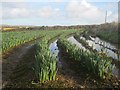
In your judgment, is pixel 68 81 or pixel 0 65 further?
pixel 0 65

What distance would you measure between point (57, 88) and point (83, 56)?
3.13m

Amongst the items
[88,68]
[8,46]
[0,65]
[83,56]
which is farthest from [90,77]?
[8,46]

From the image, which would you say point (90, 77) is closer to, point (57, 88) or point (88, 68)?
point (88, 68)

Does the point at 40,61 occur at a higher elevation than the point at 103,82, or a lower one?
higher

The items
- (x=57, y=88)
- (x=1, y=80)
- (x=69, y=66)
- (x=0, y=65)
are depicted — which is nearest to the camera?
(x=57, y=88)

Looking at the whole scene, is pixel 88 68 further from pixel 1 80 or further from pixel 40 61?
pixel 1 80

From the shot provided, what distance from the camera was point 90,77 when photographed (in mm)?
10047

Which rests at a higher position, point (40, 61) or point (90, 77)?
point (40, 61)

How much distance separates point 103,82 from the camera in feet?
31.1

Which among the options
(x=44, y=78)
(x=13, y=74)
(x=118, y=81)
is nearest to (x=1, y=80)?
(x=13, y=74)

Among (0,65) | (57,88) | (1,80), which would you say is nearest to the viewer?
(57,88)

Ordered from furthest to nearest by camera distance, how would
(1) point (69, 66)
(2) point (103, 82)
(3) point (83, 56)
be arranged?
(1) point (69, 66), (3) point (83, 56), (2) point (103, 82)

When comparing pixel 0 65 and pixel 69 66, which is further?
pixel 0 65

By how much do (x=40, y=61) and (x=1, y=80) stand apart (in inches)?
75.4
